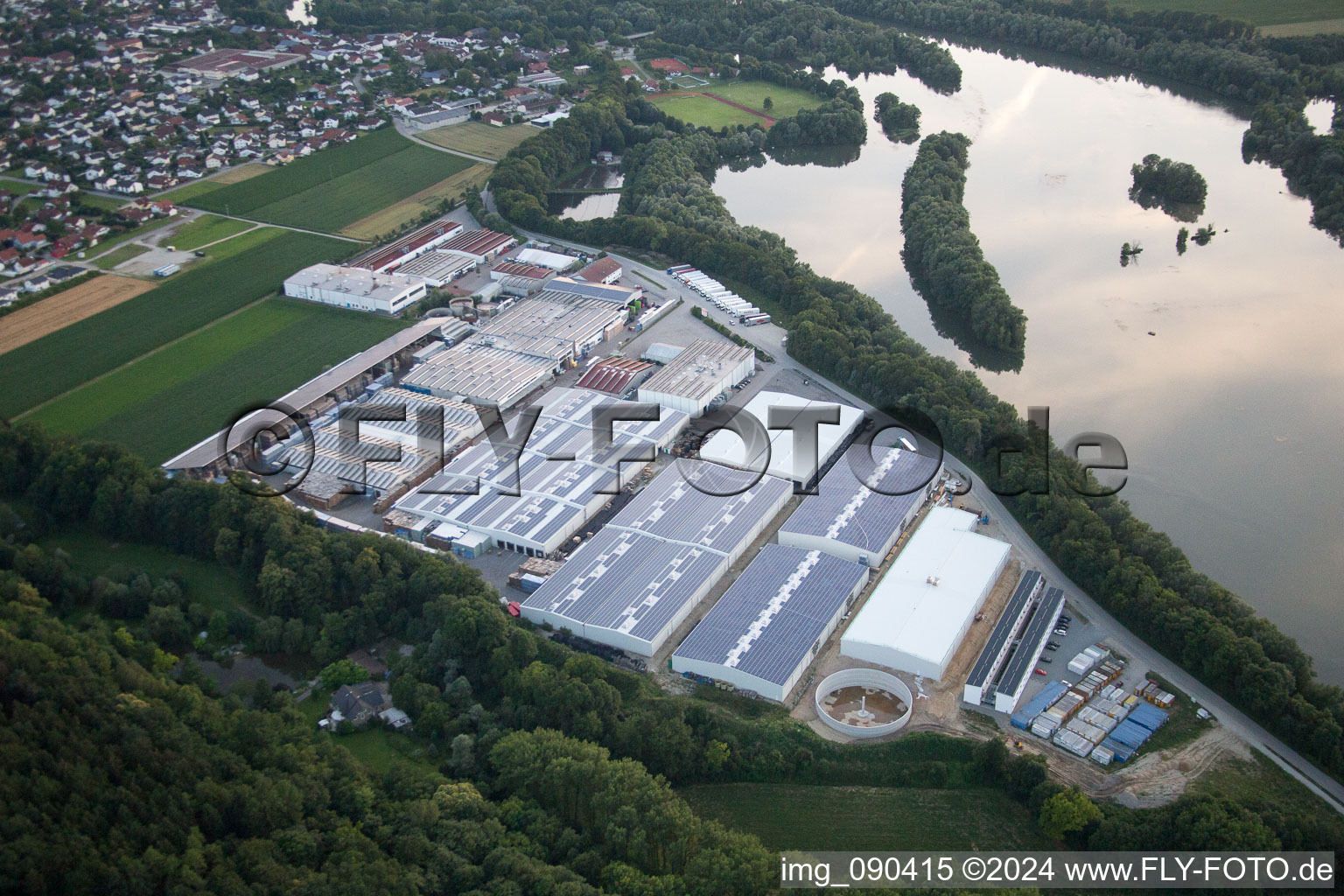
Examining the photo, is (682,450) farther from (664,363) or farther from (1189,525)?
(1189,525)

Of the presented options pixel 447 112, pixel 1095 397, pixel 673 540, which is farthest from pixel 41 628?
pixel 447 112

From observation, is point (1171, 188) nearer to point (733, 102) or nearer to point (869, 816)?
point (733, 102)

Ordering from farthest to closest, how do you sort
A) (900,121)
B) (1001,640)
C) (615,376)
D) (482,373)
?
(900,121) < (482,373) < (615,376) < (1001,640)

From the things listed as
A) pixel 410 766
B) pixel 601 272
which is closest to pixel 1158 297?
pixel 601 272

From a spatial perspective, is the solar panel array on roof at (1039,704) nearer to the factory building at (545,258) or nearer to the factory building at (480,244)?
the factory building at (545,258)

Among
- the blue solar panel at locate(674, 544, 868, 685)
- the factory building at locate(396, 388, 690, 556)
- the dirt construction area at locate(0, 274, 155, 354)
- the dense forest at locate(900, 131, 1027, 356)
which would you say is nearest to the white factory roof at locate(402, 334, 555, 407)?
the factory building at locate(396, 388, 690, 556)
